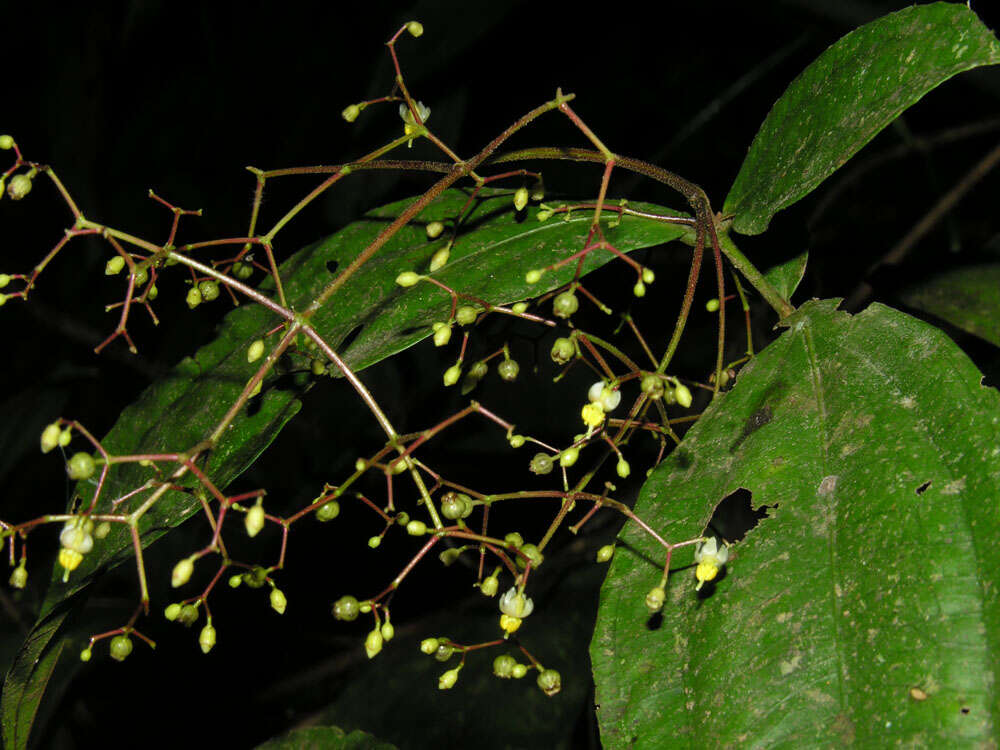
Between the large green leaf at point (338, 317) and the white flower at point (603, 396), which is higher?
the large green leaf at point (338, 317)

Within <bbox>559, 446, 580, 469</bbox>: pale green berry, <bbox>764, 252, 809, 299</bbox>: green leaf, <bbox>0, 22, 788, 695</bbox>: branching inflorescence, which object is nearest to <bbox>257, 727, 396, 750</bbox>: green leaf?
<bbox>0, 22, 788, 695</bbox>: branching inflorescence

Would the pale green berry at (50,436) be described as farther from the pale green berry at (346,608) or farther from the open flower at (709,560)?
the open flower at (709,560)

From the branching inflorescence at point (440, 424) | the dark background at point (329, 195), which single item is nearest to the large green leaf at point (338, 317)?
the branching inflorescence at point (440, 424)

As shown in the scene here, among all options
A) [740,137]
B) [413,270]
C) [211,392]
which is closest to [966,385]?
[413,270]

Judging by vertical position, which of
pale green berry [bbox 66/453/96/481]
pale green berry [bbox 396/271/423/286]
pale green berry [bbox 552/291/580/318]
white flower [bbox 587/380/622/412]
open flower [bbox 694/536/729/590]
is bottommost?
open flower [bbox 694/536/729/590]

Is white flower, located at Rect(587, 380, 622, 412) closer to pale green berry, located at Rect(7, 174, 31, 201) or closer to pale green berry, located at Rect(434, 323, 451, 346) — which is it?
pale green berry, located at Rect(434, 323, 451, 346)

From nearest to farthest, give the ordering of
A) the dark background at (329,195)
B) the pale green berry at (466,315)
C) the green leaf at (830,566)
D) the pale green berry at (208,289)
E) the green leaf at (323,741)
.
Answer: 1. the green leaf at (830,566)
2. the pale green berry at (466,315)
3. the pale green berry at (208,289)
4. the green leaf at (323,741)
5. the dark background at (329,195)
